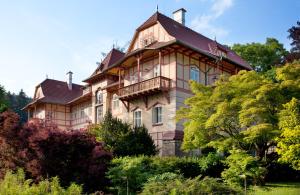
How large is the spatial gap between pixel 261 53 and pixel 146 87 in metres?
19.9

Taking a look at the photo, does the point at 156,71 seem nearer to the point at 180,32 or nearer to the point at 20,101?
the point at 180,32

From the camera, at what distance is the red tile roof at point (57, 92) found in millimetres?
46094

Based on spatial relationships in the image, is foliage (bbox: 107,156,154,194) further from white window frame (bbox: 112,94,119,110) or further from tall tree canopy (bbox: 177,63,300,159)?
white window frame (bbox: 112,94,119,110)

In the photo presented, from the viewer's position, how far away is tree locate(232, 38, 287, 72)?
43906 millimetres

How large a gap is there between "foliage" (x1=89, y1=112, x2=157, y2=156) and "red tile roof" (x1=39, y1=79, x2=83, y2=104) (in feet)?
70.2

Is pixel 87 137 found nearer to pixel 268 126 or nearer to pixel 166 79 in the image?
pixel 268 126

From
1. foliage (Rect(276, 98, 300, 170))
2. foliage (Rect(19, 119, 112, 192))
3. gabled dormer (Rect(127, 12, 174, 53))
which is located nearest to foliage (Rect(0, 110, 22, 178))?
foliage (Rect(19, 119, 112, 192))

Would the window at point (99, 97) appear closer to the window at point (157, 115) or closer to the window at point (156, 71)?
the window at point (156, 71)

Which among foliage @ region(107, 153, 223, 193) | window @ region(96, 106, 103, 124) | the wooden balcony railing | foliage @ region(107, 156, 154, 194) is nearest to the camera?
foliage @ region(107, 156, 154, 194)

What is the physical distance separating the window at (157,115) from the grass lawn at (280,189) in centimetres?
995

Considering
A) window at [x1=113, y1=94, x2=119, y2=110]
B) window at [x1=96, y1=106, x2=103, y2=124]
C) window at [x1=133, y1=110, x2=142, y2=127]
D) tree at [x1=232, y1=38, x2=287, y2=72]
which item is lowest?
window at [x1=133, y1=110, x2=142, y2=127]

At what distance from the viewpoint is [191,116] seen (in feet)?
71.1

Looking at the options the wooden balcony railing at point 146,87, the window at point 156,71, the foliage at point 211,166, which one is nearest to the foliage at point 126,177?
the foliage at point 211,166

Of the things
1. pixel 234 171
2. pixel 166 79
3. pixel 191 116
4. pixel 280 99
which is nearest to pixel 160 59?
pixel 166 79
